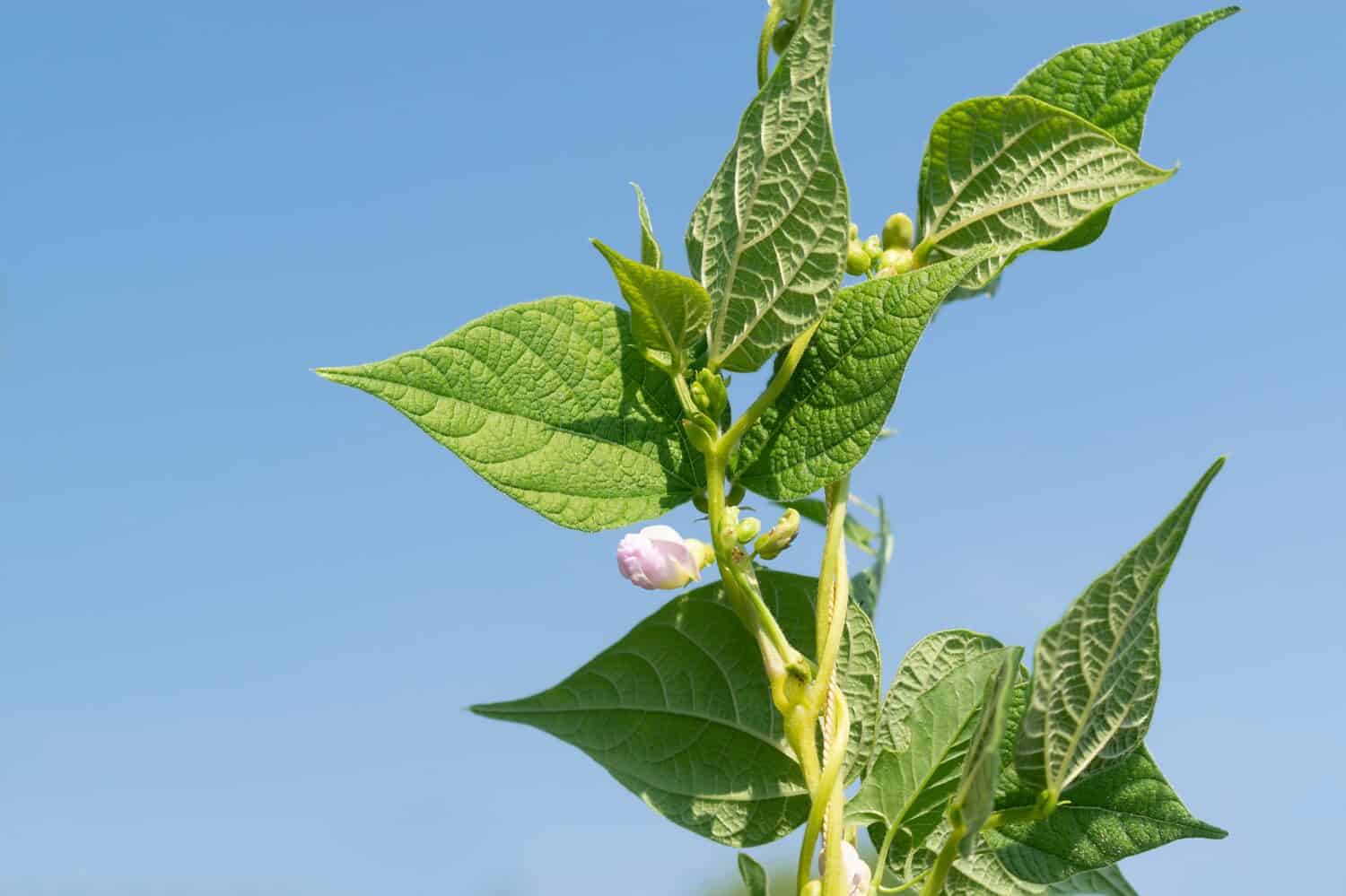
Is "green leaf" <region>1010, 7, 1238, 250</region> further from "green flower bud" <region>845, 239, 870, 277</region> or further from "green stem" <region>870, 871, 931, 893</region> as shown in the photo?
"green stem" <region>870, 871, 931, 893</region>

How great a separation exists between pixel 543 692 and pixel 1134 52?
2.06ft

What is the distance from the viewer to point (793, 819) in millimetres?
886

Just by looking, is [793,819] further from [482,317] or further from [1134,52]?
[1134,52]

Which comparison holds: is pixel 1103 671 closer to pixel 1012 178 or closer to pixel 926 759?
pixel 926 759

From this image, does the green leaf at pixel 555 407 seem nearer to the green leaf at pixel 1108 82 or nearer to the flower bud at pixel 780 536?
the flower bud at pixel 780 536

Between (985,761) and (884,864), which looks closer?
(985,761)

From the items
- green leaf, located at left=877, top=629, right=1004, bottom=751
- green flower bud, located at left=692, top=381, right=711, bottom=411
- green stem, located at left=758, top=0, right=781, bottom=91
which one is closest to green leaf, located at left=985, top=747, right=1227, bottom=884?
green leaf, located at left=877, top=629, right=1004, bottom=751

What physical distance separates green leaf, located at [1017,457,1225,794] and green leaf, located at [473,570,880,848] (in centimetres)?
14

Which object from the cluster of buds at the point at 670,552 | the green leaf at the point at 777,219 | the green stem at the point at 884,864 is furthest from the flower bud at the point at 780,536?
the green stem at the point at 884,864

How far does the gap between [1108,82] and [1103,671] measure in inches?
17.4

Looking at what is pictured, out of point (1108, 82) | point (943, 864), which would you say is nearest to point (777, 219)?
point (1108, 82)

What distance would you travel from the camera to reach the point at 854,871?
0.83 metres

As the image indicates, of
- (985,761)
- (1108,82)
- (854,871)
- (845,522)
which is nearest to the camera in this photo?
(985,761)

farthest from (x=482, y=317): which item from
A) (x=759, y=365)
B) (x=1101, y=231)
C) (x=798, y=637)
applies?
(x=1101, y=231)
